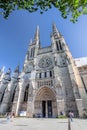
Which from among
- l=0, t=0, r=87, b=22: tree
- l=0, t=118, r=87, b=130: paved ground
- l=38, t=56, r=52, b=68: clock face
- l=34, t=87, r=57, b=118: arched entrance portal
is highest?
l=38, t=56, r=52, b=68: clock face

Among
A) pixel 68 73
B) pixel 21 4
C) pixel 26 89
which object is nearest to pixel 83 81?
pixel 68 73

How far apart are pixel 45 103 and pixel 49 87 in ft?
11.9

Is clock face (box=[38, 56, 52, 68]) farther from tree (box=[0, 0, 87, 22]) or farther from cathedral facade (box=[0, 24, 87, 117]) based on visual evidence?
tree (box=[0, 0, 87, 22])

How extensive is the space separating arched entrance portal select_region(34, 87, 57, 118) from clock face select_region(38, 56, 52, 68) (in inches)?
263

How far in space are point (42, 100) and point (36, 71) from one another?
7.53 meters

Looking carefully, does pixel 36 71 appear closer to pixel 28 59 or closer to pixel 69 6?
pixel 28 59

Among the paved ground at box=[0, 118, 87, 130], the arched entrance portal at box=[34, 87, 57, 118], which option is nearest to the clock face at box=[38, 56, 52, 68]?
the arched entrance portal at box=[34, 87, 57, 118]

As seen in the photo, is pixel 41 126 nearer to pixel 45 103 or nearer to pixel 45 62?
pixel 45 103

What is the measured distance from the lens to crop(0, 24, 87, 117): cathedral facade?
20188 mm

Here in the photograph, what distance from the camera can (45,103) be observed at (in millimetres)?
23094

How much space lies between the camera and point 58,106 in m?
19.9

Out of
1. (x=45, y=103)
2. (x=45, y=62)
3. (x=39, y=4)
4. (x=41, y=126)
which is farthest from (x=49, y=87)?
(x=39, y=4)

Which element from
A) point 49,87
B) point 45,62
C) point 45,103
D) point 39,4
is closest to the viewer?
point 39,4

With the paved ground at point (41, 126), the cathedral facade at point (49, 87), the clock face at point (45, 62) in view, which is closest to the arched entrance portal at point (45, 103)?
the cathedral facade at point (49, 87)
